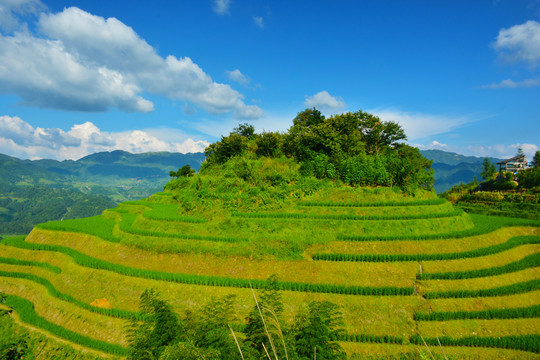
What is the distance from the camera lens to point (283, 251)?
79.2 ft

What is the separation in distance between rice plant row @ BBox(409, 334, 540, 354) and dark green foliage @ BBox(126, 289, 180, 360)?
15.7 metres

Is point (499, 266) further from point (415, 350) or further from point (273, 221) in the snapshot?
point (273, 221)

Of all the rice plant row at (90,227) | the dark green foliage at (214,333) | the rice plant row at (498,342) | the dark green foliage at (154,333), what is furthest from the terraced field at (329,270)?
the dark green foliage at (214,333)

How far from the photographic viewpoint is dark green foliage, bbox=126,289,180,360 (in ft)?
37.9

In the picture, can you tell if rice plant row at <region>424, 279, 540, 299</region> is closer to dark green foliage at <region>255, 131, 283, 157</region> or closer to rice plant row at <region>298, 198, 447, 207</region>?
rice plant row at <region>298, 198, 447, 207</region>

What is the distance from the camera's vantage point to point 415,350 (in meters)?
16.5

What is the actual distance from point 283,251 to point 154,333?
44.6ft

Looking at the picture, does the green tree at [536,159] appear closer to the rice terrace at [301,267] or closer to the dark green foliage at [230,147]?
the rice terrace at [301,267]

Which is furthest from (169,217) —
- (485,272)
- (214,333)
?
(485,272)

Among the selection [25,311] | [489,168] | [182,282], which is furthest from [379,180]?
[489,168]

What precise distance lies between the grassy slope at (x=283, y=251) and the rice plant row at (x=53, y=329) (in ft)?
1.85

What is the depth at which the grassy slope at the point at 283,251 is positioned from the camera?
19.2m

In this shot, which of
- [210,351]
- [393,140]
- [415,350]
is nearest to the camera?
[210,351]

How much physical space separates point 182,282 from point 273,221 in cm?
1058
